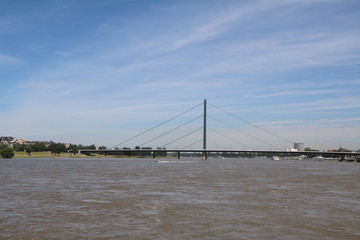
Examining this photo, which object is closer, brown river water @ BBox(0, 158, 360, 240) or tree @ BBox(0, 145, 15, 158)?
brown river water @ BBox(0, 158, 360, 240)

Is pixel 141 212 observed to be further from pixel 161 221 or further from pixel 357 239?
pixel 357 239

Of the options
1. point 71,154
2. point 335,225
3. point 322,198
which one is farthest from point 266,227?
point 71,154

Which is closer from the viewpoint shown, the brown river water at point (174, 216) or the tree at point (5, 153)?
the brown river water at point (174, 216)

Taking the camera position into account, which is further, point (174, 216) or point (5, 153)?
point (5, 153)

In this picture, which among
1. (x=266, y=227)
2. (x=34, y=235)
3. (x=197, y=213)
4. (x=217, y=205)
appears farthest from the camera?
(x=217, y=205)

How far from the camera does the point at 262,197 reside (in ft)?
70.2

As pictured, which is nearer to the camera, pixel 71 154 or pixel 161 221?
pixel 161 221

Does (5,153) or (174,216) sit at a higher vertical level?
(5,153)

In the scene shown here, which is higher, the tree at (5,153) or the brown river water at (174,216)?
the tree at (5,153)

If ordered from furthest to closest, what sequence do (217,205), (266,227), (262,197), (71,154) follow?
(71,154), (262,197), (217,205), (266,227)

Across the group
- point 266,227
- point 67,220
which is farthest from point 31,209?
point 266,227

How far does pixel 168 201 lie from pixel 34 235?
8.71 metres

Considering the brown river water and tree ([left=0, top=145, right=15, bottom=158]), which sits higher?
tree ([left=0, top=145, right=15, bottom=158])

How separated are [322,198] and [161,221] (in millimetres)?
11996
